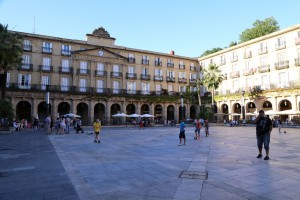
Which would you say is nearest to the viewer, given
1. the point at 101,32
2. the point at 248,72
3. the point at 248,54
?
the point at 248,72

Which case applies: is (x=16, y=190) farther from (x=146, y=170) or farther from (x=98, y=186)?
(x=146, y=170)

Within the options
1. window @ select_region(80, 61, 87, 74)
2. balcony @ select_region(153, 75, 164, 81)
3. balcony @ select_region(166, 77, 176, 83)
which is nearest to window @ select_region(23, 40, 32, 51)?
window @ select_region(80, 61, 87, 74)

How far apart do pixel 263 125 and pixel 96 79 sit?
125 ft

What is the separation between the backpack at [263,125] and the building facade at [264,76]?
29585 millimetres

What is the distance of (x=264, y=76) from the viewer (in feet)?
138

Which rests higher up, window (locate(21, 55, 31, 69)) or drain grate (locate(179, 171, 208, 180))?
window (locate(21, 55, 31, 69))

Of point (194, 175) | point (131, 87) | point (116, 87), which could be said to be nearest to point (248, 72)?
point (131, 87)

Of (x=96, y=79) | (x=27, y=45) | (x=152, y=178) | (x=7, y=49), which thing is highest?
(x=27, y=45)

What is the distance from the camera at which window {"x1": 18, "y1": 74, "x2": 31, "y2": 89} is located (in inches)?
1486

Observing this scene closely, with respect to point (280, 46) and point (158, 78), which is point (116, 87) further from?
point (280, 46)

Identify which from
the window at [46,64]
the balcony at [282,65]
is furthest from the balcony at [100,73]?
the balcony at [282,65]

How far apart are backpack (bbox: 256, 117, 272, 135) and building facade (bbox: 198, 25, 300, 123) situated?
1165 inches

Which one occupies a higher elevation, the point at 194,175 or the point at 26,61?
the point at 26,61

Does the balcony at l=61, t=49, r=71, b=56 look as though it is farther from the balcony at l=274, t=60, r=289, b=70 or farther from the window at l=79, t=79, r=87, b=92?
the balcony at l=274, t=60, r=289, b=70
